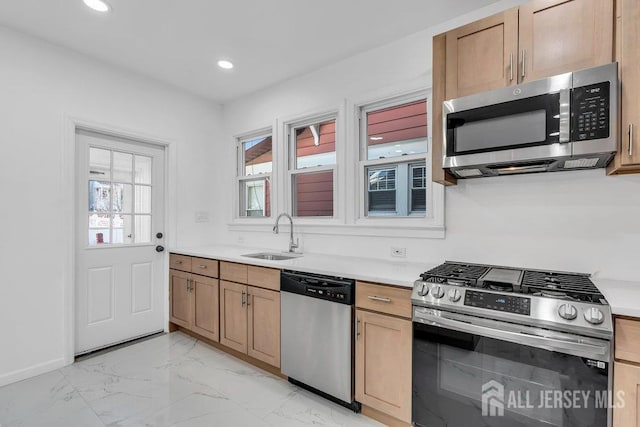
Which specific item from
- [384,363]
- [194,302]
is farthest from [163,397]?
[384,363]

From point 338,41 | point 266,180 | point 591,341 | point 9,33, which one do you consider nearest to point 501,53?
point 338,41

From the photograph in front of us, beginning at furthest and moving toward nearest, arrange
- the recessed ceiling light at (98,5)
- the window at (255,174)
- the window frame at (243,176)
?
the window at (255,174) → the window frame at (243,176) → the recessed ceiling light at (98,5)

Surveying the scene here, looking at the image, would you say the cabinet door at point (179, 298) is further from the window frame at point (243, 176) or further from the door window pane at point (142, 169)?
the door window pane at point (142, 169)

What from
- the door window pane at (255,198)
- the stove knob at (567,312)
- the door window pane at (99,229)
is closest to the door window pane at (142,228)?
the door window pane at (99,229)

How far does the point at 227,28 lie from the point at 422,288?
228 cm

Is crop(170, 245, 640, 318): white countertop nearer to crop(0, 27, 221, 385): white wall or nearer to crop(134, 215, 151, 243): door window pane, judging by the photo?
crop(134, 215, 151, 243): door window pane

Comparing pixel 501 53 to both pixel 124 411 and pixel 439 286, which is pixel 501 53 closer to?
pixel 439 286

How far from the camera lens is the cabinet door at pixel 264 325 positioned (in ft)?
7.97

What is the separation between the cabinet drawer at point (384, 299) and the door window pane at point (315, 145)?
1.47 meters

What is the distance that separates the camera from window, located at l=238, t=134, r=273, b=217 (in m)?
3.69

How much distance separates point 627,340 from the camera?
1.26 metres

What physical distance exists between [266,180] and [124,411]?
241 centimetres

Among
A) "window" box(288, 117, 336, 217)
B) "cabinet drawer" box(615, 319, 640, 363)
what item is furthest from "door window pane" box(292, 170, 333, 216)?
"cabinet drawer" box(615, 319, 640, 363)

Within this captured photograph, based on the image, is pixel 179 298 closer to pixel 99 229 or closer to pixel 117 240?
pixel 117 240
